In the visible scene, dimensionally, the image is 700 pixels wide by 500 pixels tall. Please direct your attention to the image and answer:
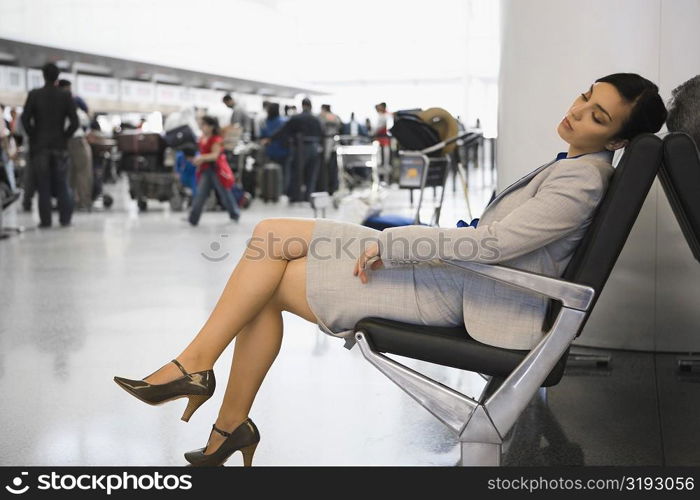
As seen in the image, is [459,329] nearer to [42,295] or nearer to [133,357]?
[133,357]

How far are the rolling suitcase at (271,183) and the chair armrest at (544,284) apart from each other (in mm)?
10516

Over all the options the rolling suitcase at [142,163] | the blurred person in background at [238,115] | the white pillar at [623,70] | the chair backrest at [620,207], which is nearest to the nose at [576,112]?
the chair backrest at [620,207]

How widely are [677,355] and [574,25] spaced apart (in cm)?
138

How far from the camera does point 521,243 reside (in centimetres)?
179

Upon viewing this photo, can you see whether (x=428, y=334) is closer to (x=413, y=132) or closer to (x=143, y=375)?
(x=143, y=375)

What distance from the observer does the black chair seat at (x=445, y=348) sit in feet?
5.91

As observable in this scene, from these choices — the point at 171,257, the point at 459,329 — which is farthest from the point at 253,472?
the point at 171,257

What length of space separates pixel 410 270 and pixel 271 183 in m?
10.4

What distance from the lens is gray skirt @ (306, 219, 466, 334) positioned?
6.33 ft

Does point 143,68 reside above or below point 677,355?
above

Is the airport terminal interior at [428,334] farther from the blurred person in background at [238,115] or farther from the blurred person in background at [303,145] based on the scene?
the blurred person in background at [238,115]

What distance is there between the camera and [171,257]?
261 inches

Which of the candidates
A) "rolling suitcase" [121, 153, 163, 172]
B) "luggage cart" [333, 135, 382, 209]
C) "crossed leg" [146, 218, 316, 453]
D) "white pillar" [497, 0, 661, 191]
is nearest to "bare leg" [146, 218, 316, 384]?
"crossed leg" [146, 218, 316, 453]

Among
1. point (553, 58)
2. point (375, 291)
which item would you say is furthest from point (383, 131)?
point (375, 291)
